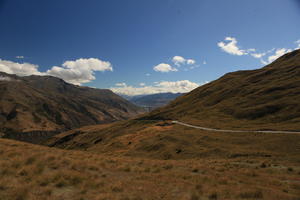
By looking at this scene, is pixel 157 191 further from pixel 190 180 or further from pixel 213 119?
pixel 213 119

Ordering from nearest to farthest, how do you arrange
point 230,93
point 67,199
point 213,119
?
point 67,199, point 213,119, point 230,93

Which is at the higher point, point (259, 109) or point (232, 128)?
point (259, 109)

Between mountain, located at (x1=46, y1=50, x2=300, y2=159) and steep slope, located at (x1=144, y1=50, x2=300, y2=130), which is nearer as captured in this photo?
mountain, located at (x1=46, y1=50, x2=300, y2=159)

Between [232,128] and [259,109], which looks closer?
[232,128]

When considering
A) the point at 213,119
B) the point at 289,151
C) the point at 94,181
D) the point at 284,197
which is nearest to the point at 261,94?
the point at 213,119

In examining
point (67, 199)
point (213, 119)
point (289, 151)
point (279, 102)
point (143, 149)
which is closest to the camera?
point (67, 199)

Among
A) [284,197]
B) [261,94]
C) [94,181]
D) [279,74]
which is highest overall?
[279,74]

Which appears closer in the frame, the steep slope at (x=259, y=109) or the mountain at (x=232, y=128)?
the mountain at (x=232, y=128)

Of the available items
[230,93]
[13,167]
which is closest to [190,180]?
[13,167]

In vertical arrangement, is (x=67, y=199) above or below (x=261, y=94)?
below

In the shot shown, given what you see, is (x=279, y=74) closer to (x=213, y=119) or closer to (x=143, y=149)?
(x=213, y=119)

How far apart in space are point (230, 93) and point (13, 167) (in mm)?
126498

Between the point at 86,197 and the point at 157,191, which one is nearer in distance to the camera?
the point at 86,197

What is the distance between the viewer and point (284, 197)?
371 inches
